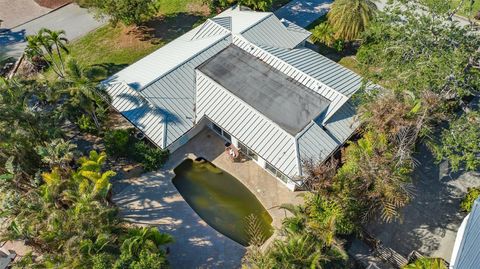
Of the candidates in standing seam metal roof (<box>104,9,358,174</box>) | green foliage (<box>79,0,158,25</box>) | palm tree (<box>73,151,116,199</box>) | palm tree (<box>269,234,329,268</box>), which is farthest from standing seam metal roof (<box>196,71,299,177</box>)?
green foliage (<box>79,0,158,25</box>)

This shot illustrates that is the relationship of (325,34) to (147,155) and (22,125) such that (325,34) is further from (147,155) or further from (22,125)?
(22,125)

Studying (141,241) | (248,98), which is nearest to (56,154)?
(141,241)

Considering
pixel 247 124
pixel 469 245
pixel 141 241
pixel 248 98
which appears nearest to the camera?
pixel 469 245

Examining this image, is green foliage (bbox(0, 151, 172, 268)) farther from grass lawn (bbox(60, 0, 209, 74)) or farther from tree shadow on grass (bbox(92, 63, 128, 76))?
grass lawn (bbox(60, 0, 209, 74))

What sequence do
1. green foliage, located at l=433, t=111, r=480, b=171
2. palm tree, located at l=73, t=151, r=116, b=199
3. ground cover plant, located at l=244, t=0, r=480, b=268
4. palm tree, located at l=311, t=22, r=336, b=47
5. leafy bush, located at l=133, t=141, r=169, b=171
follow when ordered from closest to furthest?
ground cover plant, located at l=244, t=0, r=480, b=268, palm tree, located at l=73, t=151, r=116, b=199, green foliage, located at l=433, t=111, r=480, b=171, leafy bush, located at l=133, t=141, r=169, b=171, palm tree, located at l=311, t=22, r=336, b=47

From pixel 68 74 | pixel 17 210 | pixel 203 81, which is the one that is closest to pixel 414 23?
pixel 203 81

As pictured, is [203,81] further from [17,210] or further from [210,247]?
[17,210]

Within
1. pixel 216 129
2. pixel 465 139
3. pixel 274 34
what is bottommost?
pixel 216 129
